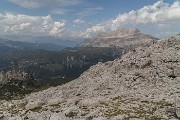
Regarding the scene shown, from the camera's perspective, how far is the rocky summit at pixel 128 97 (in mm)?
49875

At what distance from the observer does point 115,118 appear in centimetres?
4656

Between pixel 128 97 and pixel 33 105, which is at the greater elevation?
A: pixel 128 97

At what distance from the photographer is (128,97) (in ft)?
216

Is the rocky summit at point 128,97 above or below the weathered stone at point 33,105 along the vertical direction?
above

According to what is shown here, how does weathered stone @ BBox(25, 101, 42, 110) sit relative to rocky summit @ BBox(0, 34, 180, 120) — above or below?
below

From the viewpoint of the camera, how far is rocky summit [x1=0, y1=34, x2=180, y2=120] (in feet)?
164

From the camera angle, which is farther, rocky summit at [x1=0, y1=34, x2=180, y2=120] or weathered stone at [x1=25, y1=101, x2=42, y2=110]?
weathered stone at [x1=25, y1=101, x2=42, y2=110]

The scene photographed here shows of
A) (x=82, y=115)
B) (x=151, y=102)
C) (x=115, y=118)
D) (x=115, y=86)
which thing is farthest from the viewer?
(x=115, y=86)

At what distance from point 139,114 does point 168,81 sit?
2843 cm

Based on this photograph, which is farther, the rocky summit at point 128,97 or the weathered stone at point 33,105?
Result: the weathered stone at point 33,105

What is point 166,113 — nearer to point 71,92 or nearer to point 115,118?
point 115,118

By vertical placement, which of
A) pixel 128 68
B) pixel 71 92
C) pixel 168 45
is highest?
pixel 168 45

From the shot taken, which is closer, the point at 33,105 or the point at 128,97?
the point at 128,97

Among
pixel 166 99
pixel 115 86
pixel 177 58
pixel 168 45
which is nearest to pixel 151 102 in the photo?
pixel 166 99
